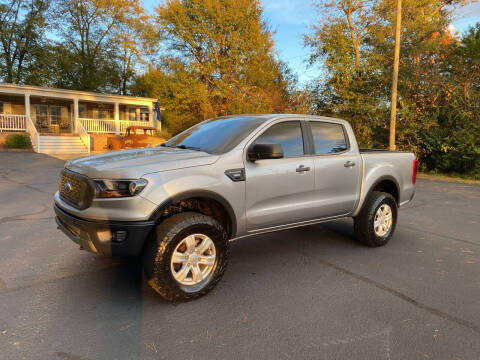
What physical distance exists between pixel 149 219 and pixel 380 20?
2163 cm

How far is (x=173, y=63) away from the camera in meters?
27.5

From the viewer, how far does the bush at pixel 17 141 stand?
20.0 metres

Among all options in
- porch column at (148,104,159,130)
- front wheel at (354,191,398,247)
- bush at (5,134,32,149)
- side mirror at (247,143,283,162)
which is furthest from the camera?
porch column at (148,104,159,130)

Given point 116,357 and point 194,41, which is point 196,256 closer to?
point 116,357

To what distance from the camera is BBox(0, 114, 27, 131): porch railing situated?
21875 mm

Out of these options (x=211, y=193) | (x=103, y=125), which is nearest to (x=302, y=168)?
(x=211, y=193)

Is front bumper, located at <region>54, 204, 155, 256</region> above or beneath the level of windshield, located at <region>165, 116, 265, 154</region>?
beneath

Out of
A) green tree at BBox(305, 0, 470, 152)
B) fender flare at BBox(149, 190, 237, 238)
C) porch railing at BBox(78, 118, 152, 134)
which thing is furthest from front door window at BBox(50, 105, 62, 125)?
fender flare at BBox(149, 190, 237, 238)

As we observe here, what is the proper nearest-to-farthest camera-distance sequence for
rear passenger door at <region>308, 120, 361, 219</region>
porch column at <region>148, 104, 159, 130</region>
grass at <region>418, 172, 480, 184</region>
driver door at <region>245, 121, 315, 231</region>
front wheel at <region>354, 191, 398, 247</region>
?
driver door at <region>245, 121, 315, 231</region>
rear passenger door at <region>308, 120, 361, 219</region>
front wheel at <region>354, 191, 398, 247</region>
grass at <region>418, 172, 480, 184</region>
porch column at <region>148, 104, 159, 130</region>

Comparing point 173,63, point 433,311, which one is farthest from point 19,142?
point 433,311

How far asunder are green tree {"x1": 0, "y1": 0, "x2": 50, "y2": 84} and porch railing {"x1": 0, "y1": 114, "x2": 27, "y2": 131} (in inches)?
621

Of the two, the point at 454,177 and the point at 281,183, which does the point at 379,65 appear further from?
the point at 281,183

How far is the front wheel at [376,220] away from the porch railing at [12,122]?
24.1 metres

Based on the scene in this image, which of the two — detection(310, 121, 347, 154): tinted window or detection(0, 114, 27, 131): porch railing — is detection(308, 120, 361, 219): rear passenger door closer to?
detection(310, 121, 347, 154): tinted window
